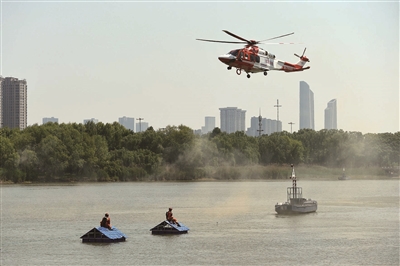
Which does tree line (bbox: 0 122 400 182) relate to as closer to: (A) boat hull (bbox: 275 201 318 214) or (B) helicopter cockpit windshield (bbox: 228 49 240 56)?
(A) boat hull (bbox: 275 201 318 214)

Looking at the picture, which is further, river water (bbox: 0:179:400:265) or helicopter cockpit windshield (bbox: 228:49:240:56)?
river water (bbox: 0:179:400:265)

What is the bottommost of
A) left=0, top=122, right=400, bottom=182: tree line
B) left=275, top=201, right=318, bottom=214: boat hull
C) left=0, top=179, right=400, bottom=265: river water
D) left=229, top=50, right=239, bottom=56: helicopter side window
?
left=0, top=179, right=400, bottom=265: river water

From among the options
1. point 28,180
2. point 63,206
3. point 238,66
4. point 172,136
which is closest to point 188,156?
point 172,136

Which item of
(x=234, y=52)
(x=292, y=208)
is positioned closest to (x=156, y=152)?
(x=292, y=208)

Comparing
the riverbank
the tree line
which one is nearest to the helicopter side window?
the tree line

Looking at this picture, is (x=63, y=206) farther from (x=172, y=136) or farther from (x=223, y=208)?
(x=172, y=136)

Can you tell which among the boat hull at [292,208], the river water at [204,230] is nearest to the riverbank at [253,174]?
the river water at [204,230]
